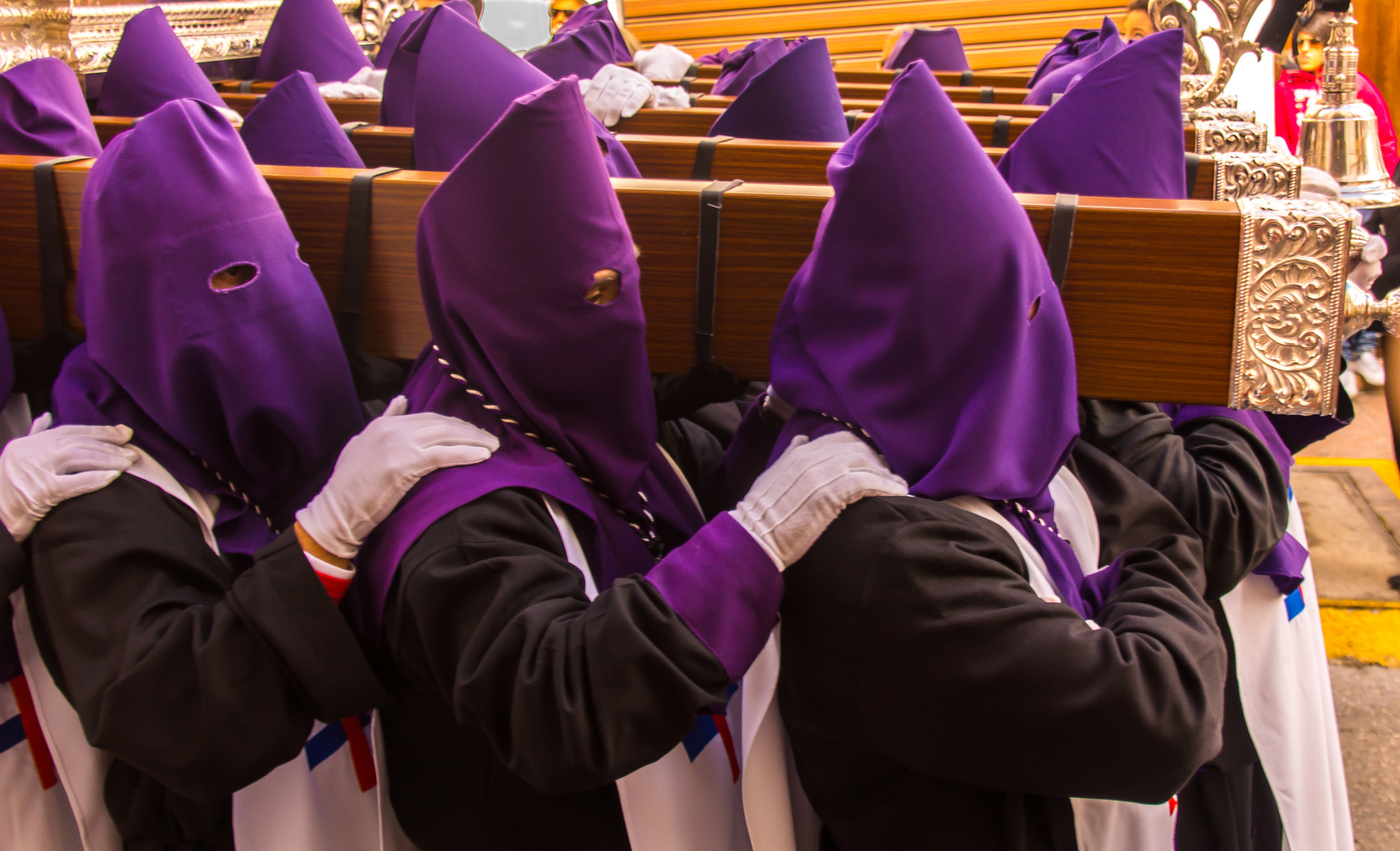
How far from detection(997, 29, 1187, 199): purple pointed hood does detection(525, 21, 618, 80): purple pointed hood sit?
1542 mm

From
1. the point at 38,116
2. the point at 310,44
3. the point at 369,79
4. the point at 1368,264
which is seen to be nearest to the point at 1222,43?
the point at 1368,264

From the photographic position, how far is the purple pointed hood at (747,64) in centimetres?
247

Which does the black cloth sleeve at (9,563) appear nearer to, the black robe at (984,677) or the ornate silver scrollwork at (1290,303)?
the black robe at (984,677)

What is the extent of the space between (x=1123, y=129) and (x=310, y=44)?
2526 millimetres

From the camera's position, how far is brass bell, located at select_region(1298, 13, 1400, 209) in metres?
1.84

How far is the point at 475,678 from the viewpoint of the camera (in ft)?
2.82

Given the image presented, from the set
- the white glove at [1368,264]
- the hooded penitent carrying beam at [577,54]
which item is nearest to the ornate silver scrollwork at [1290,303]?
the white glove at [1368,264]

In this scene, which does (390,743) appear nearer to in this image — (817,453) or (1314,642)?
(817,453)

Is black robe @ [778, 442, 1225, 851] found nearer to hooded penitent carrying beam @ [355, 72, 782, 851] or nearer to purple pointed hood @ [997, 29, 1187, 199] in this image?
hooded penitent carrying beam @ [355, 72, 782, 851]

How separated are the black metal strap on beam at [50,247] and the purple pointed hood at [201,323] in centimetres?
16

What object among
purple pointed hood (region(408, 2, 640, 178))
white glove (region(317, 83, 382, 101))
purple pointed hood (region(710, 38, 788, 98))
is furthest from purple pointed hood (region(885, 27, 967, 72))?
purple pointed hood (region(408, 2, 640, 178))

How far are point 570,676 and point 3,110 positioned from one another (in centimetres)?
135

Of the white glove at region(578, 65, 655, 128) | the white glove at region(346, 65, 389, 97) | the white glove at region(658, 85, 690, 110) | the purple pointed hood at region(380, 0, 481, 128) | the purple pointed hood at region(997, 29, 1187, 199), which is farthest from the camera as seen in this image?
the white glove at region(346, 65, 389, 97)

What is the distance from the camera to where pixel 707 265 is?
1121mm
